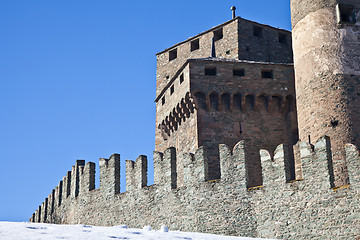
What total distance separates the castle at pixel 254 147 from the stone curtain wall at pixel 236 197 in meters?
0.03

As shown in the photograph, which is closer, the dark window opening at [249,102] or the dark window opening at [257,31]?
the dark window opening at [249,102]

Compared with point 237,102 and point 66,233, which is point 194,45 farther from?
point 66,233

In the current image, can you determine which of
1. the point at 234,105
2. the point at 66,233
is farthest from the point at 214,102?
the point at 66,233

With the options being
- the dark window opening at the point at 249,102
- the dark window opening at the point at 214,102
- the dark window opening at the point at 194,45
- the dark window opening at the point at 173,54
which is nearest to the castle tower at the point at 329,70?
the dark window opening at the point at 249,102

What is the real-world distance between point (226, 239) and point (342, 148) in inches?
233

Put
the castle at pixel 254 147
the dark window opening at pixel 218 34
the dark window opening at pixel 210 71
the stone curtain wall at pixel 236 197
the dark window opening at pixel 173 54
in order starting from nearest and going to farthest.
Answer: the stone curtain wall at pixel 236 197
the castle at pixel 254 147
the dark window opening at pixel 210 71
the dark window opening at pixel 218 34
the dark window opening at pixel 173 54

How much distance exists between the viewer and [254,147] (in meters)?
22.2

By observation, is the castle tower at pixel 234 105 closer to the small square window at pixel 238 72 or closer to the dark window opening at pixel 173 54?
the small square window at pixel 238 72

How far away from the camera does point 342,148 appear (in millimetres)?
18031

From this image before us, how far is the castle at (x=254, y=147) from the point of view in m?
15.8

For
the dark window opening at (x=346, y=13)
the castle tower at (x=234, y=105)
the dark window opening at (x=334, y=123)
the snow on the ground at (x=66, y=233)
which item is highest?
the dark window opening at (x=346, y=13)

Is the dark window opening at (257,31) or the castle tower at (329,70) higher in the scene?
the dark window opening at (257,31)

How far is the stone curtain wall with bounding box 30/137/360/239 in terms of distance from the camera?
15.2 meters

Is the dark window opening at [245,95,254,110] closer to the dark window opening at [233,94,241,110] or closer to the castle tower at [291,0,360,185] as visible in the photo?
the dark window opening at [233,94,241,110]
